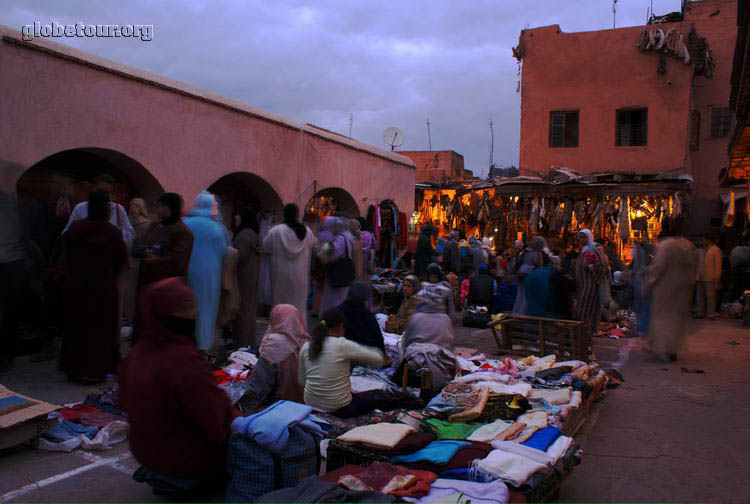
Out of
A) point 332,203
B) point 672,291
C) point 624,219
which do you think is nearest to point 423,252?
point 332,203

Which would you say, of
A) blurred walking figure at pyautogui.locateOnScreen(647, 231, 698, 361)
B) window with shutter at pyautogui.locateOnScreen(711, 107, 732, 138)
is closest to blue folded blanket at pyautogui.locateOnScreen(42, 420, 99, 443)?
blurred walking figure at pyautogui.locateOnScreen(647, 231, 698, 361)

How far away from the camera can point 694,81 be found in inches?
728

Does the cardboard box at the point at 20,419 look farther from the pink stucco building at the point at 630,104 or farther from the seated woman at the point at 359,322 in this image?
the pink stucco building at the point at 630,104

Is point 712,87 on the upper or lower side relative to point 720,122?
upper

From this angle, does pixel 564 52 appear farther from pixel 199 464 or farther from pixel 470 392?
pixel 199 464

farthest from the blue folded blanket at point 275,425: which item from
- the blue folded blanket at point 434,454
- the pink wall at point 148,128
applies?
the pink wall at point 148,128

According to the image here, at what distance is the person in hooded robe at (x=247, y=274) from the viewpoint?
22.8 feet

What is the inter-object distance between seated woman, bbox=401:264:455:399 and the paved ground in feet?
4.36

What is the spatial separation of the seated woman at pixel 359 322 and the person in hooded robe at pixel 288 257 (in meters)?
1.54

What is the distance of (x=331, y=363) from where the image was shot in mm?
4691

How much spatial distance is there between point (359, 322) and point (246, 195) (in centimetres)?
630

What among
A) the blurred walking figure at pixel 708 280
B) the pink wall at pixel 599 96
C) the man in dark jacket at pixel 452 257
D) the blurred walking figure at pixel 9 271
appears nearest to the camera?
the blurred walking figure at pixel 9 271

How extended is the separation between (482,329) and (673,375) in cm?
367

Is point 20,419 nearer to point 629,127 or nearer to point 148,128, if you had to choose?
point 148,128
